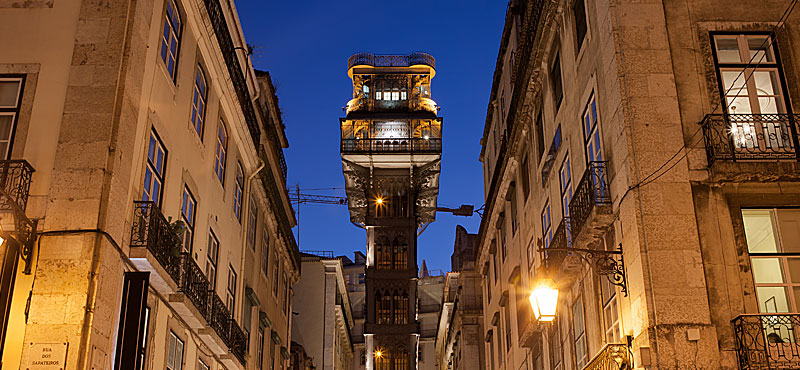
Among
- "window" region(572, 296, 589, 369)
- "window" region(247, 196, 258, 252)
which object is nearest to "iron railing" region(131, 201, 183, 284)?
"window" region(572, 296, 589, 369)

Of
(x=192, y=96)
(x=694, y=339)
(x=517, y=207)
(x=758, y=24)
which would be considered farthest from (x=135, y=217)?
(x=517, y=207)

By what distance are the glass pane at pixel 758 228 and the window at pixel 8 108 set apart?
40.1 ft

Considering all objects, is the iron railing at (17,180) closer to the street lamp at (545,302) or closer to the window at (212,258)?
the window at (212,258)

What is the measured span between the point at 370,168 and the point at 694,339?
50.3m

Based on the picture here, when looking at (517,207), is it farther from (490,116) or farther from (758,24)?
(758,24)

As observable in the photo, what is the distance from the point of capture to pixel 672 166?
13.8m

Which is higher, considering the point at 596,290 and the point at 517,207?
the point at 517,207

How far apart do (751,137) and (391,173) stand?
48989 mm

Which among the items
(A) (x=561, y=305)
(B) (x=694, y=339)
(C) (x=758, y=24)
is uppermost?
(C) (x=758, y=24)

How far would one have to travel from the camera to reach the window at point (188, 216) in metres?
18.6

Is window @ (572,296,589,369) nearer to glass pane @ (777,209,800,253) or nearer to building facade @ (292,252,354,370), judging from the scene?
glass pane @ (777,209,800,253)

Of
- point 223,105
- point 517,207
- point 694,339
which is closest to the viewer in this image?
point 694,339

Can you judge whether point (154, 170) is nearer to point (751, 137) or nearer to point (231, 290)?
point (231, 290)

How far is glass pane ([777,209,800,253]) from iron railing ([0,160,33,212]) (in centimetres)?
1214
